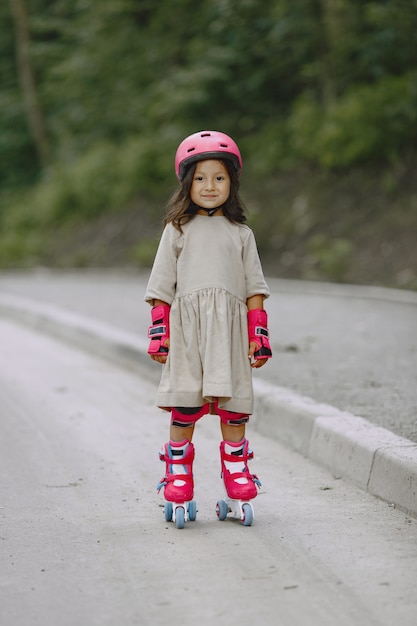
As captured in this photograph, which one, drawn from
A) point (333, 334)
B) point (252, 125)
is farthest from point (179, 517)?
point (252, 125)

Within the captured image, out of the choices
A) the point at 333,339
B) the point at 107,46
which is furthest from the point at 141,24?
the point at 333,339

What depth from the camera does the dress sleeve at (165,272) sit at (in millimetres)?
4828

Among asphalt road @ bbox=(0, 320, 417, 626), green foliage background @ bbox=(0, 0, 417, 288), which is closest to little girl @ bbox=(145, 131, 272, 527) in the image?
asphalt road @ bbox=(0, 320, 417, 626)

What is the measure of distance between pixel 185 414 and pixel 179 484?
12.9 inches

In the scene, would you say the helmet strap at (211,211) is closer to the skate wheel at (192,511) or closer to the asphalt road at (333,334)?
the skate wheel at (192,511)

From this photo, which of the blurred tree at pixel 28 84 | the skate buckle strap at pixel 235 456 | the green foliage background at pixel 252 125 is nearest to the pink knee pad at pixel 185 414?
the skate buckle strap at pixel 235 456

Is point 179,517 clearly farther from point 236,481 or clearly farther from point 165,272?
point 165,272

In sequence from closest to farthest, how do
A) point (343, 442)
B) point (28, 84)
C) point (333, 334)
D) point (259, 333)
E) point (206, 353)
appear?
point (206, 353) → point (259, 333) → point (343, 442) → point (333, 334) → point (28, 84)

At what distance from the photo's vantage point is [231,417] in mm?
4883

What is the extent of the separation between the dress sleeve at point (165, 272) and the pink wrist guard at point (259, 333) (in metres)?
0.39

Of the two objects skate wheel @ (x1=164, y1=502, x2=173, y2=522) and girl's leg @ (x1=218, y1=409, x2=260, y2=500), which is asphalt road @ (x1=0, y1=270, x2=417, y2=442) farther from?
skate wheel @ (x1=164, y1=502, x2=173, y2=522)

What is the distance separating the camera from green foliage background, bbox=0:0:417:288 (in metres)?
17.1

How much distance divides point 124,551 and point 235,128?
59.9ft

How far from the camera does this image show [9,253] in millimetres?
26953
